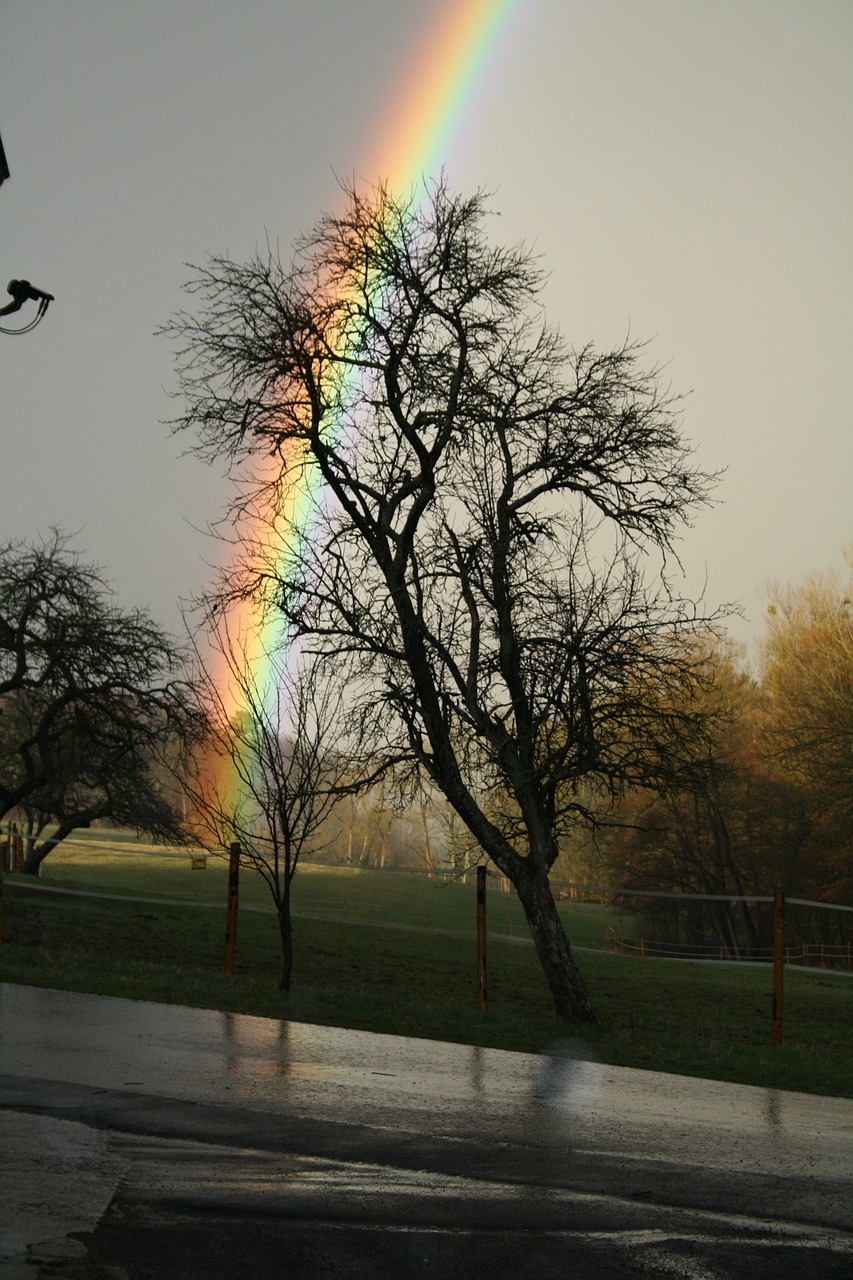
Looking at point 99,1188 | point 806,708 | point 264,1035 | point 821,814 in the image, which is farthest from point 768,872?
point 99,1188

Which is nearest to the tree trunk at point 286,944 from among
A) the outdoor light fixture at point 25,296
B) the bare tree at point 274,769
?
the bare tree at point 274,769

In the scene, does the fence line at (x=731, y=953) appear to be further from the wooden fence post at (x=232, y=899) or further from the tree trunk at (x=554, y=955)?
the wooden fence post at (x=232, y=899)

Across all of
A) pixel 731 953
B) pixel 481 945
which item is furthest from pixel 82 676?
pixel 731 953

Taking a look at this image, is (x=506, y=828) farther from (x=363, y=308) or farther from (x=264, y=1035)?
(x=264, y=1035)

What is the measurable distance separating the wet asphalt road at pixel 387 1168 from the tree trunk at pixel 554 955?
867 centimetres

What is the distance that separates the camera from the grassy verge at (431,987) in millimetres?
11586

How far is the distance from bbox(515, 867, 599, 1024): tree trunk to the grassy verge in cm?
50

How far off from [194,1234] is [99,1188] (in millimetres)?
639

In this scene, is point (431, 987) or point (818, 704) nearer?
point (431, 987)

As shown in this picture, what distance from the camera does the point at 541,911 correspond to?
1789 centimetres

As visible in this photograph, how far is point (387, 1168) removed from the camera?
5.58m

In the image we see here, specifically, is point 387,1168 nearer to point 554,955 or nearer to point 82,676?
point 554,955

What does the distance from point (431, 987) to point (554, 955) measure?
10.9m

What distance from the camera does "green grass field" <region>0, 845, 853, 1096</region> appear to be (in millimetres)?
11648
